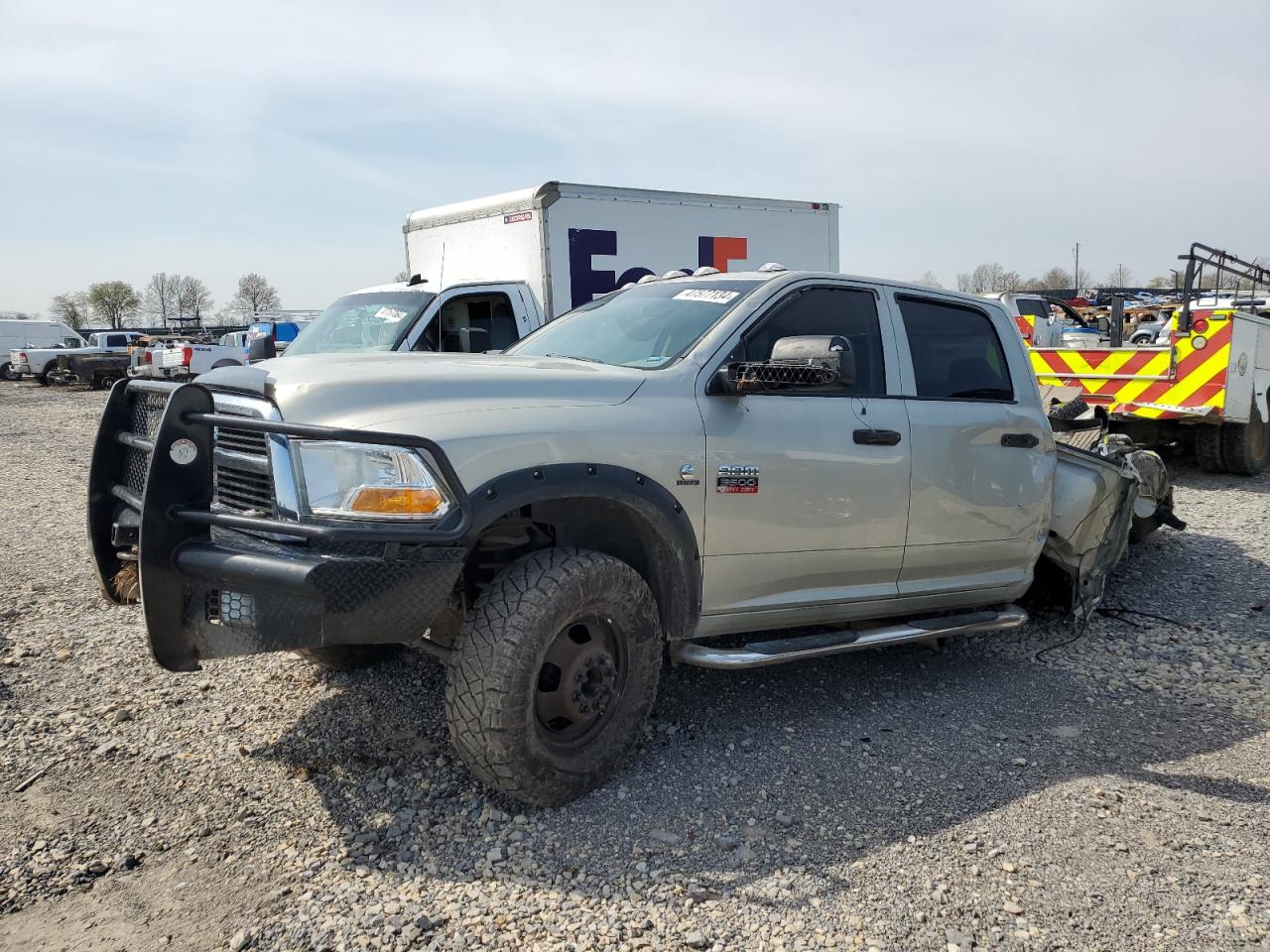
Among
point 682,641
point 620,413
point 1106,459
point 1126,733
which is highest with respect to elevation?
point 620,413

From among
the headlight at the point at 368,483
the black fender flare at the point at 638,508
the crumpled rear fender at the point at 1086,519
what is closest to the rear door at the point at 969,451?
the crumpled rear fender at the point at 1086,519

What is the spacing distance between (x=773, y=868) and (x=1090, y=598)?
327 cm

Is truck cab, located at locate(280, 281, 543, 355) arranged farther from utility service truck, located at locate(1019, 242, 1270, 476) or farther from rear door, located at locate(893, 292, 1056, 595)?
utility service truck, located at locate(1019, 242, 1270, 476)

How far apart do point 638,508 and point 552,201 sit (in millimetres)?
6622

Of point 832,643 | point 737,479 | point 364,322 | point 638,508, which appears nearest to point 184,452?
point 638,508

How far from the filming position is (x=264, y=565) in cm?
288

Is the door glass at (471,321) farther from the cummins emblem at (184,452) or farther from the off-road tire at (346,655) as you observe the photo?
the cummins emblem at (184,452)

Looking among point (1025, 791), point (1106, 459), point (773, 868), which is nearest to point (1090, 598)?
point (1106, 459)

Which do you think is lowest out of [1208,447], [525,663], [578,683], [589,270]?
[1208,447]

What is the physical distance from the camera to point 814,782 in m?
3.60

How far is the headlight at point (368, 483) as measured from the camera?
2.96 meters

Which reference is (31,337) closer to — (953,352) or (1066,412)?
(1066,412)

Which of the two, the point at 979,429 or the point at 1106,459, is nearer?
the point at 979,429

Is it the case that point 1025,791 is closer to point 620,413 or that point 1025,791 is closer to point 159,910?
point 620,413
